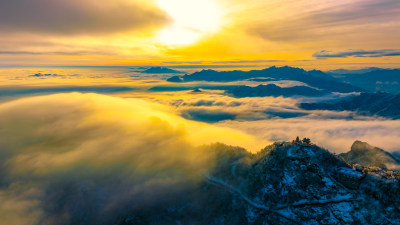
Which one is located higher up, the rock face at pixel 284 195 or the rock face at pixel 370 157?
the rock face at pixel 284 195

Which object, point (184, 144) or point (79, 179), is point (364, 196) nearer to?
point (184, 144)

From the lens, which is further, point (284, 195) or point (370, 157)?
point (370, 157)

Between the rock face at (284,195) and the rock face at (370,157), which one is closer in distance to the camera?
the rock face at (284,195)

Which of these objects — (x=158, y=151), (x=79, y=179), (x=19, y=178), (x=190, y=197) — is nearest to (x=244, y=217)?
(x=190, y=197)

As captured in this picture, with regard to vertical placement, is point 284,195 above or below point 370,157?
above

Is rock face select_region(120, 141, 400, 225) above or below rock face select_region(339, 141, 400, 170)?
above
